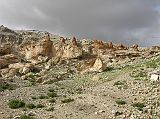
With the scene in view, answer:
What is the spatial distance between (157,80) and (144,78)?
158cm

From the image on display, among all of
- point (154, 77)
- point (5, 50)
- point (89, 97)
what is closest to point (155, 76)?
Result: point (154, 77)

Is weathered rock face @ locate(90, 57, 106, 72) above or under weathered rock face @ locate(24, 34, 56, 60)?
under

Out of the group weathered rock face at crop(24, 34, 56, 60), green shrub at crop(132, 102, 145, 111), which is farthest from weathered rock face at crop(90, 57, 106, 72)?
weathered rock face at crop(24, 34, 56, 60)

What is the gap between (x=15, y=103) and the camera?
2230cm

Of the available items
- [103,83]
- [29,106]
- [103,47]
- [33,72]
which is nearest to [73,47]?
[103,47]

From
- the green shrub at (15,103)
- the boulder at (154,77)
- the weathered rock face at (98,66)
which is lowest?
the green shrub at (15,103)

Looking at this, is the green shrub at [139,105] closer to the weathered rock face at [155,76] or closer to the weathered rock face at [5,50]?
the weathered rock face at [155,76]

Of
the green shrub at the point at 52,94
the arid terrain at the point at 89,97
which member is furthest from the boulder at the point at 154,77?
the green shrub at the point at 52,94

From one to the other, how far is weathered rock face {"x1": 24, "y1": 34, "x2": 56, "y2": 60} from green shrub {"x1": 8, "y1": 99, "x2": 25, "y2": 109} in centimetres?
3425

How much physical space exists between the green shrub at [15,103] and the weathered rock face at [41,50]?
34253 mm

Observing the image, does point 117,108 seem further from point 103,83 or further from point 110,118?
point 103,83

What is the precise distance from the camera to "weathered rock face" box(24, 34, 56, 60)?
57.9 metres

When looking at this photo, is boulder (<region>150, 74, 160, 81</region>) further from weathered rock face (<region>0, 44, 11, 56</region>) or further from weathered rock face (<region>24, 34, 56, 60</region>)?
weathered rock face (<region>0, 44, 11, 56</region>)

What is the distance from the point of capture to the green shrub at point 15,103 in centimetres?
2208
